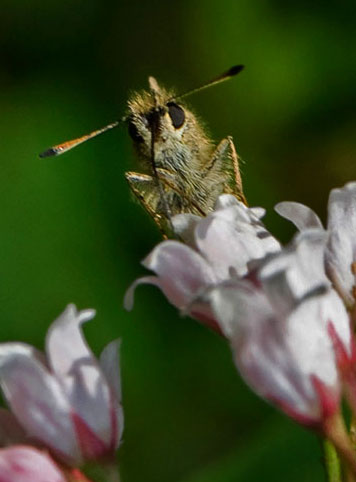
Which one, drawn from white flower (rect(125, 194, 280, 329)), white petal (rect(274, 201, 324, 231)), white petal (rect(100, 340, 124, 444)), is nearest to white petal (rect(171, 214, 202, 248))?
white flower (rect(125, 194, 280, 329))

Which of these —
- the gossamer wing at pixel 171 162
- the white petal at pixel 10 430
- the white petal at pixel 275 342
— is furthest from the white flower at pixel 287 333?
the gossamer wing at pixel 171 162

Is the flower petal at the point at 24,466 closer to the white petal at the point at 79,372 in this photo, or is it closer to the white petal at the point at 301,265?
the white petal at the point at 79,372

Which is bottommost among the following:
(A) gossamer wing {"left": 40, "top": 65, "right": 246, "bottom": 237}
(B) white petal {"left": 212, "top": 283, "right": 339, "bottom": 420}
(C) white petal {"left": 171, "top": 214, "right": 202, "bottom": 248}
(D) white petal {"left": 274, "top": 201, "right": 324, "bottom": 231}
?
(B) white petal {"left": 212, "top": 283, "right": 339, "bottom": 420}

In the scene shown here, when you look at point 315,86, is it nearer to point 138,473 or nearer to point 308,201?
point 308,201

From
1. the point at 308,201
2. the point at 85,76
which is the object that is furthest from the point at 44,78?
the point at 308,201

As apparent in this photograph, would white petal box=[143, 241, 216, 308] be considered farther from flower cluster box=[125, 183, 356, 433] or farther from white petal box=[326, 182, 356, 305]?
white petal box=[326, 182, 356, 305]

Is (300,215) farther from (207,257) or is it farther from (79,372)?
(79,372)
